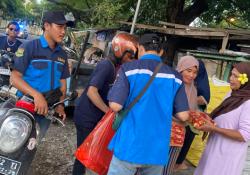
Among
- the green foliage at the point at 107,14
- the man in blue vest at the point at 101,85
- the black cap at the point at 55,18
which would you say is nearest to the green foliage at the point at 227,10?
the green foliage at the point at 107,14

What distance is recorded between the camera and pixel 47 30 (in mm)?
3180

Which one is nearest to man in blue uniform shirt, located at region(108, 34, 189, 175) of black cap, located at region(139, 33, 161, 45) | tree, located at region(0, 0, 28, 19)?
black cap, located at region(139, 33, 161, 45)

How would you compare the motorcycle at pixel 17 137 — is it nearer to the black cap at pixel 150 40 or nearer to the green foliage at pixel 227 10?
the black cap at pixel 150 40

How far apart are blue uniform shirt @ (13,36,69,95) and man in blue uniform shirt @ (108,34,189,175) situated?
3.07ft

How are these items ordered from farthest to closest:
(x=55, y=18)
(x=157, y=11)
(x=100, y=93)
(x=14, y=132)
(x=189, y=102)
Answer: (x=157, y=11), (x=189, y=102), (x=100, y=93), (x=55, y=18), (x=14, y=132)

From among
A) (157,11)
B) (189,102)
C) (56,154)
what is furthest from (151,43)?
(157,11)

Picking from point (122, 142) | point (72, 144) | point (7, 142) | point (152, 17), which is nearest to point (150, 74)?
point (122, 142)

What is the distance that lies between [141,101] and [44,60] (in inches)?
45.3

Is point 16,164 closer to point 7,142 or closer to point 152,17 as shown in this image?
point 7,142

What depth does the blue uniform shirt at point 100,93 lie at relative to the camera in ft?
10.5

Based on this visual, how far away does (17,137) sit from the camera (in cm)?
244

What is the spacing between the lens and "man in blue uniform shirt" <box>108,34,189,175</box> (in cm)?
248

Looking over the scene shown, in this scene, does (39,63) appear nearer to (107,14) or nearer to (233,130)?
(233,130)

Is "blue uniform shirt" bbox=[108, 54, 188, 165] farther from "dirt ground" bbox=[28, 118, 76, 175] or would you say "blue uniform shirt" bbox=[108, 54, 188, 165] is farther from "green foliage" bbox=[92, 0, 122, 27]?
"green foliage" bbox=[92, 0, 122, 27]
